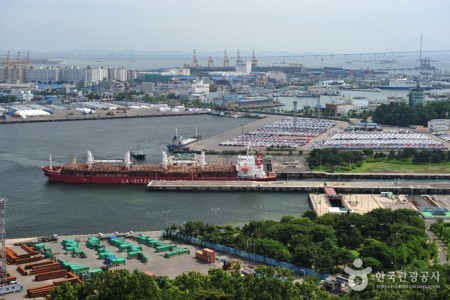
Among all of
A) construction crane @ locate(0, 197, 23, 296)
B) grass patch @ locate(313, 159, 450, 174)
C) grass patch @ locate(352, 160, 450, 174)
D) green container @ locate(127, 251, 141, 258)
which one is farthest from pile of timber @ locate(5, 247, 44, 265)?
grass patch @ locate(352, 160, 450, 174)

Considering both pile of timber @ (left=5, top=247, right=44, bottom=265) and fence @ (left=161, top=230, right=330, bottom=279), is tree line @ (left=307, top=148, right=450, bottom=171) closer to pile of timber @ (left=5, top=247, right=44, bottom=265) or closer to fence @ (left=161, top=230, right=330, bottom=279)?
fence @ (left=161, top=230, right=330, bottom=279)

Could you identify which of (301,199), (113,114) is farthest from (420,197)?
(113,114)

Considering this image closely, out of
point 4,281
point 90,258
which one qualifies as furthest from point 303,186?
point 4,281

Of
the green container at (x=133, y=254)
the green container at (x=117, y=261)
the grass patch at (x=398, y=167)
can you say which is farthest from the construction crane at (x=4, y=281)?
the grass patch at (x=398, y=167)

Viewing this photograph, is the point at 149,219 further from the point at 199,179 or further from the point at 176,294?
the point at 176,294

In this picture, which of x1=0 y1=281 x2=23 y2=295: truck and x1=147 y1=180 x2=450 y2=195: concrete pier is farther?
x1=147 y1=180 x2=450 y2=195: concrete pier

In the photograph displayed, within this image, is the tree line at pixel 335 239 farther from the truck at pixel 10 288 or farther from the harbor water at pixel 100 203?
the truck at pixel 10 288

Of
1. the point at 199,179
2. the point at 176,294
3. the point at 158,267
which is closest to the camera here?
the point at 176,294

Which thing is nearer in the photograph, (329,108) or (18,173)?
(18,173)
